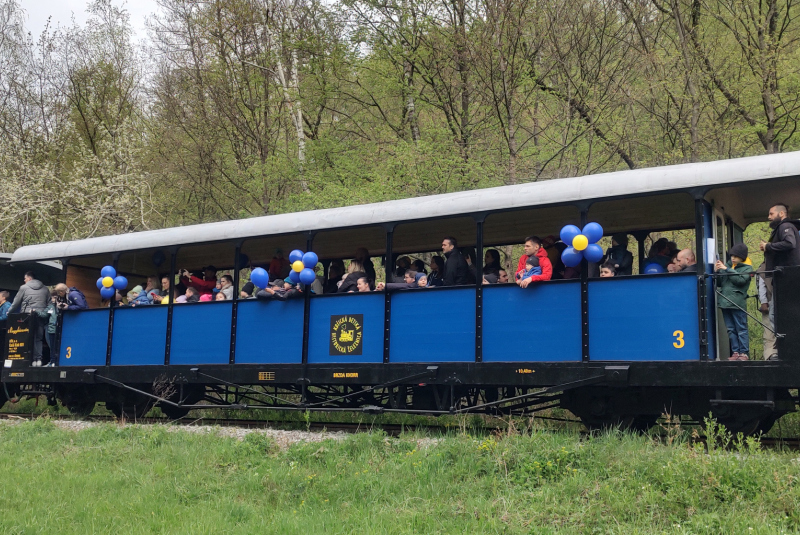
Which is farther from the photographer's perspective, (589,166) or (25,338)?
(589,166)

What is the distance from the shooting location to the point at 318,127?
2148cm

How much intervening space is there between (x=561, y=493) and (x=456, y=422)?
525 centimetres

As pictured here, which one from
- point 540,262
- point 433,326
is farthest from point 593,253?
point 433,326

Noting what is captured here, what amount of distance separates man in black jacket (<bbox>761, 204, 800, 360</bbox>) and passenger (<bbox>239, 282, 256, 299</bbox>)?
6362 mm

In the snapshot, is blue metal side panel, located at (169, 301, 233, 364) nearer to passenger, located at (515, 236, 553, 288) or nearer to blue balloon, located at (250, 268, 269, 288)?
blue balloon, located at (250, 268, 269, 288)

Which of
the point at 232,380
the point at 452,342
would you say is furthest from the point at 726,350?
the point at 232,380

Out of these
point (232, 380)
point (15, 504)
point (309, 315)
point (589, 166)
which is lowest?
point (15, 504)

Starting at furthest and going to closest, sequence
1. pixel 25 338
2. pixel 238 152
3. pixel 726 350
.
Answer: pixel 238 152
pixel 25 338
pixel 726 350

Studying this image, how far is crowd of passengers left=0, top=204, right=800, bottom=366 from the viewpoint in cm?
748

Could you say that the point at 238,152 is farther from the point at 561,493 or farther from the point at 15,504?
the point at 561,493

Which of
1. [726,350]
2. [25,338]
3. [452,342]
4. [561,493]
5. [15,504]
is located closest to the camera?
[561,493]

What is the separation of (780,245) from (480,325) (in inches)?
125

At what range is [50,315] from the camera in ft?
41.8

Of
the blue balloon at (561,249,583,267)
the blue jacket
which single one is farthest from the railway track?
the blue balloon at (561,249,583,267)
